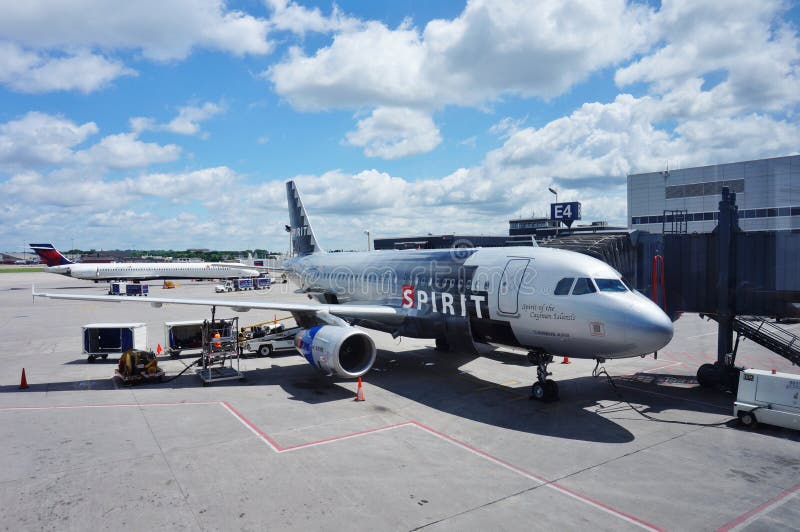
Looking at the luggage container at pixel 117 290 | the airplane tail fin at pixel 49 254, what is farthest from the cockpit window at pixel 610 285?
the airplane tail fin at pixel 49 254

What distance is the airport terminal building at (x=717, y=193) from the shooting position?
152 ft

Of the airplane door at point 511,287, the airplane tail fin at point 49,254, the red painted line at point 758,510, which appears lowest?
the red painted line at point 758,510

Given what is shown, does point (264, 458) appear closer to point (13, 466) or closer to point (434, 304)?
point (13, 466)

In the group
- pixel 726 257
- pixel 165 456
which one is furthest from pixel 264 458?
pixel 726 257

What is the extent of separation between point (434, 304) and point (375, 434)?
649 centimetres

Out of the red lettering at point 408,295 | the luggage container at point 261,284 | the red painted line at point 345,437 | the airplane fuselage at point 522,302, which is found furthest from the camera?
the luggage container at point 261,284

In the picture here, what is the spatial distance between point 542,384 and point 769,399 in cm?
565

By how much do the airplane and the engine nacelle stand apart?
51655 millimetres

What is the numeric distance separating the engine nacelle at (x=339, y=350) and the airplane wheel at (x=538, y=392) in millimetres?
5124

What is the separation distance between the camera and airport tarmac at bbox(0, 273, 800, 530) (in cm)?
834

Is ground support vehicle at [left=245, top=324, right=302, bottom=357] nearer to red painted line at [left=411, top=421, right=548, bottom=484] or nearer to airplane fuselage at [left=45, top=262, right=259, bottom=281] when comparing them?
red painted line at [left=411, top=421, right=548, bottom=484]

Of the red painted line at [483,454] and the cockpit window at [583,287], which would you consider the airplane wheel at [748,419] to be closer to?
the cockpit window at [583,287]

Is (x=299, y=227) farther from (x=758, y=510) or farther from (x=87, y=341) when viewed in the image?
(x=758, y=510)

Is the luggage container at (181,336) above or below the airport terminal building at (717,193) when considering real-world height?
below
